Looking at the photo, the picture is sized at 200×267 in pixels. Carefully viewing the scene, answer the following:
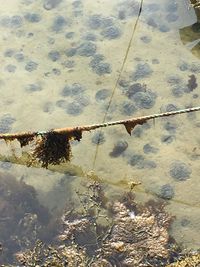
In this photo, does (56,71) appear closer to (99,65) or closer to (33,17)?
(99,65)

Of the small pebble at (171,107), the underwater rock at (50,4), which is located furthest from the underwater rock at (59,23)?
the small pebble at (171,107)

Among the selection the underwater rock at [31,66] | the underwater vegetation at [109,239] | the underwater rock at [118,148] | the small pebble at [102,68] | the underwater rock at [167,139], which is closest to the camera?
the underwater vegetation at [109,239]

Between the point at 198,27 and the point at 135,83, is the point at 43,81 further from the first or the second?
the point at 198,27

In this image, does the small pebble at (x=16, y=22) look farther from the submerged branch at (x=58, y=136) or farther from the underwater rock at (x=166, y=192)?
the submerged branch at (x=58, y=136)

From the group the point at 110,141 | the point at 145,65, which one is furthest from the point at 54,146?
the point at 145,65

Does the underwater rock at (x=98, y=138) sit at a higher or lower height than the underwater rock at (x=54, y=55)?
lower

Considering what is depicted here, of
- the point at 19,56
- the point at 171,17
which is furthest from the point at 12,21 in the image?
the point at 171,17
